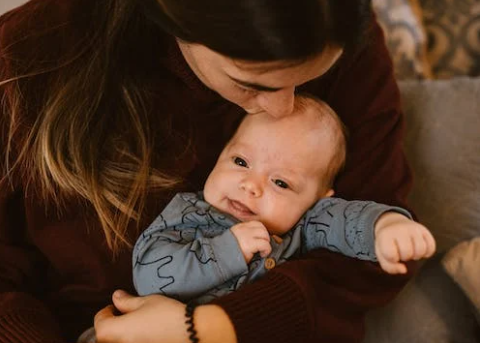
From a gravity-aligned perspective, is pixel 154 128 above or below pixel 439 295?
above

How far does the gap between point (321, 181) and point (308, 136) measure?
10 centimetres

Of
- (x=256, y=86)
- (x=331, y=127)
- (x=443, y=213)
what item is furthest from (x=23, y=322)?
(x=443, y=213)

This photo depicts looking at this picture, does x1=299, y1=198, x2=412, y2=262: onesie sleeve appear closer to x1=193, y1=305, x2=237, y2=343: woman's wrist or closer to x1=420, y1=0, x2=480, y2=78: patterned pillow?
x1=193, y1=305, x2=237, y2=343: woman's wrist

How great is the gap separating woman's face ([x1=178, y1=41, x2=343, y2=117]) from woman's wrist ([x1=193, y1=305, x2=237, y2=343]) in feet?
1.10

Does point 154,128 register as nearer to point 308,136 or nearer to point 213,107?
→ point 213,107

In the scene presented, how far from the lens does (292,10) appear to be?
0.63m

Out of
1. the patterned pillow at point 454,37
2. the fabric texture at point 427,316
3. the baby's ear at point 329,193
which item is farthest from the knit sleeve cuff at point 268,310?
the patterned pillow at point 454,37

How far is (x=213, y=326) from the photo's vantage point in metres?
0.82

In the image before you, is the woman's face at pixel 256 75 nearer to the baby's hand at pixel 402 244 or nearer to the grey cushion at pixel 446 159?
the baby's hand at pixel 402 244

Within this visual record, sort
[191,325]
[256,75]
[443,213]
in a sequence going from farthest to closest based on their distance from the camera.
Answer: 1. [443,213]
2. [191,325]
3. [256,75]

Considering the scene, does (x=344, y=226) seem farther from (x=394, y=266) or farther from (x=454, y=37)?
(x=454, y=37)

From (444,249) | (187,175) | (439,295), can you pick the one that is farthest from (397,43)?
(187,175)

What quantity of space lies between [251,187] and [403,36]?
1051 millimetres

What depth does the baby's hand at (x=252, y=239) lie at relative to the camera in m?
0.86
